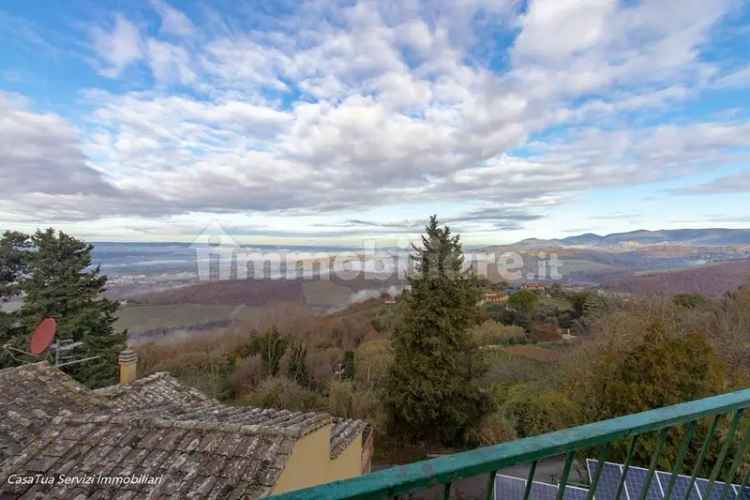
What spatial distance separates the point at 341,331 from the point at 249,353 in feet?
18.7

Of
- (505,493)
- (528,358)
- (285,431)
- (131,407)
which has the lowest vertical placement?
(528,358)

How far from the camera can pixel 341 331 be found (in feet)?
68.6

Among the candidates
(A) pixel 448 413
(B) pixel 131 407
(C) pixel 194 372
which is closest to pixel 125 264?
(C) pixel 194 372

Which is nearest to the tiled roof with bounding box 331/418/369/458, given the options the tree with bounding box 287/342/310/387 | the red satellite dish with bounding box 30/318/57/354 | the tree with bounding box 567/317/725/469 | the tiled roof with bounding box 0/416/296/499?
the tiled roof with bounding box 0/416/296/499

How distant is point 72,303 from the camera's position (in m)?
13.1

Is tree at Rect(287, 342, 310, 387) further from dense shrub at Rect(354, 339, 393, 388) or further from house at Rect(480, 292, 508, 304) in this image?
house at Rect(480, 292, 508, 304)

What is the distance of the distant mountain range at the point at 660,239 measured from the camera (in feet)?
65.8

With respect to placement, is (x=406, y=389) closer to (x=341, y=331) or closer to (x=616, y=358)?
(x=616, y=358)

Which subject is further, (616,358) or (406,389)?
(406,389)

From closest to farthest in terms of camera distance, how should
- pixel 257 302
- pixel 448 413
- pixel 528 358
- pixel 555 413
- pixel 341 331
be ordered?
pixel 555 413
pixel 448 413
pixel 528 358
pixel 257 302
pixel 341 331

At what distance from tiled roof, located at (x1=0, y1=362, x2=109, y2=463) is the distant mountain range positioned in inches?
930

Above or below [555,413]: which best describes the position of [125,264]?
above

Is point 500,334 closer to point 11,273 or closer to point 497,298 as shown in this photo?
point 497,298

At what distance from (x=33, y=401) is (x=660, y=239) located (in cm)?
2841
